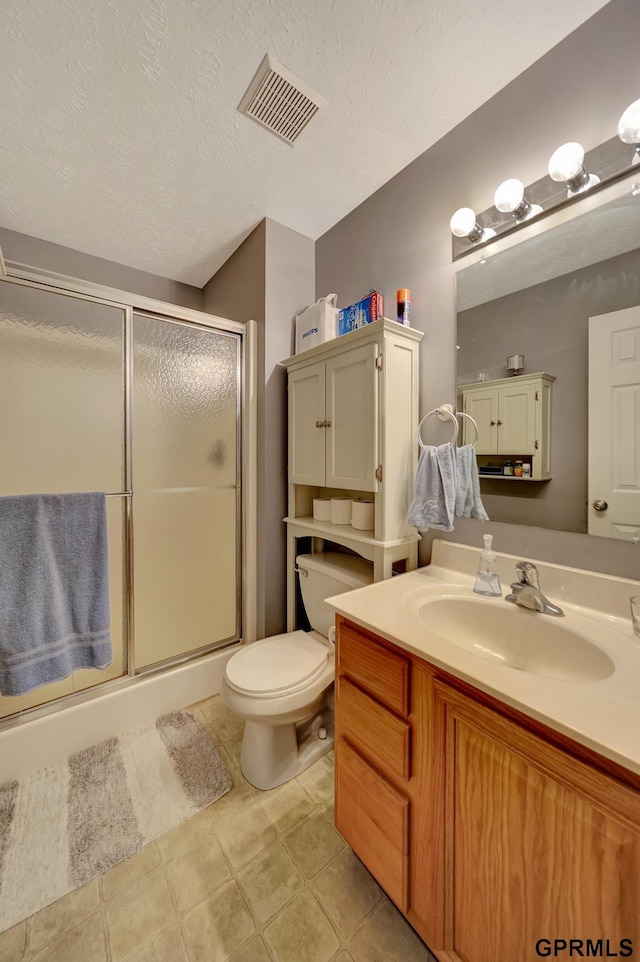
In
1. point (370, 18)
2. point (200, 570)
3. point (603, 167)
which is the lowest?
point (200, 570)

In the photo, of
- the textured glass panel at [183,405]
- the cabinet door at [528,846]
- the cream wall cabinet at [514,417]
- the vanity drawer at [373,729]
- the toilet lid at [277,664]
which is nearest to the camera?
the cabinet door at [528,846]

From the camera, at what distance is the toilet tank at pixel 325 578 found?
4.77 feet

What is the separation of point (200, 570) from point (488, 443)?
1473 millimetres

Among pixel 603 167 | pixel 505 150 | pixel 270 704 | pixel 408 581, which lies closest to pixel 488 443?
pixel 408 581

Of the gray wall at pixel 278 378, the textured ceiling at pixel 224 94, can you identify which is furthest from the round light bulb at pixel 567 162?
the gray wall at pixel 278 378

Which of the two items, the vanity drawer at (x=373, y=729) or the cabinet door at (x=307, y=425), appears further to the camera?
the cabinet door at (x=307, y=425)

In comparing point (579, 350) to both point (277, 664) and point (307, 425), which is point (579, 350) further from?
point (277, 664)

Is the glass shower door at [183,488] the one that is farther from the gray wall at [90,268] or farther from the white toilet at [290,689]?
the gray wall at [90,268]

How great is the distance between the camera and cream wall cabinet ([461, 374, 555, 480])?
3.37ft

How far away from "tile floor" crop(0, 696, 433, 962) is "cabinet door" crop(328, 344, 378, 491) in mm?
1178

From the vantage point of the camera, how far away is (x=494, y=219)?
3.79 feet

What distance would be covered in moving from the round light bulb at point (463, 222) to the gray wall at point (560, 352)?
0.88 ft

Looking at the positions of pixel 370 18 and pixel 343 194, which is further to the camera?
pixel 343 194

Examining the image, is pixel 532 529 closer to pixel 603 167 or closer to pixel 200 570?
pixel 603 167
